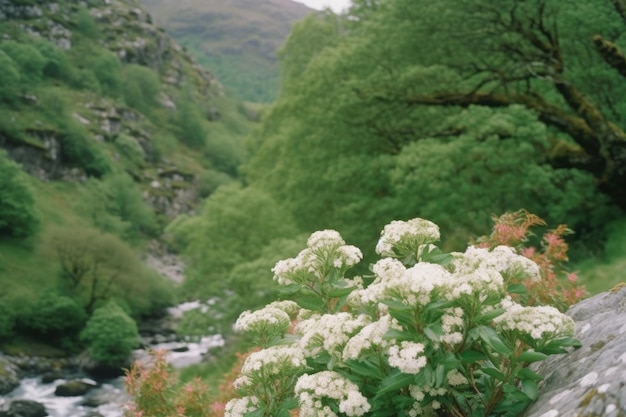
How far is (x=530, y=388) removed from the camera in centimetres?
427

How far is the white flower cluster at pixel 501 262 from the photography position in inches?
185

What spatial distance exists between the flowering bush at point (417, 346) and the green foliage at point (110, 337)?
54153 millimetres

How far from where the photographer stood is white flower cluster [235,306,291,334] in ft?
17.0

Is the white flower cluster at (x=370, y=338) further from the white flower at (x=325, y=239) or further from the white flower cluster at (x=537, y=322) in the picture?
the white flower at (x=325, y=239)

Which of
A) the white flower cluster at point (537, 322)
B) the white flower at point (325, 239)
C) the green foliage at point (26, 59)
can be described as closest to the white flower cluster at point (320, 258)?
the white flower at point (325, 239)

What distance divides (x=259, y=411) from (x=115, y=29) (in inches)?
7469

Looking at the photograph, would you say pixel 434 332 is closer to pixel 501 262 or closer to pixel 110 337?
pixel 501 262

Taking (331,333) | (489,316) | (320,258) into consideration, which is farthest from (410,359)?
(320,258)

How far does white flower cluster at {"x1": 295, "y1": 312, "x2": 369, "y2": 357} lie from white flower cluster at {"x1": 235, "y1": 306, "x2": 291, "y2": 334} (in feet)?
1.49

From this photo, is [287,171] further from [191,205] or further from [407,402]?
[191,205]

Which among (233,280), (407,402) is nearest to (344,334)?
(407,402)

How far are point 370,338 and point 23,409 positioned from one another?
42.2m

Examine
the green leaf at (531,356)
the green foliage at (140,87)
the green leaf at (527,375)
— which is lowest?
the green foliage at (140,87)

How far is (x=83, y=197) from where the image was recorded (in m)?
99.6
